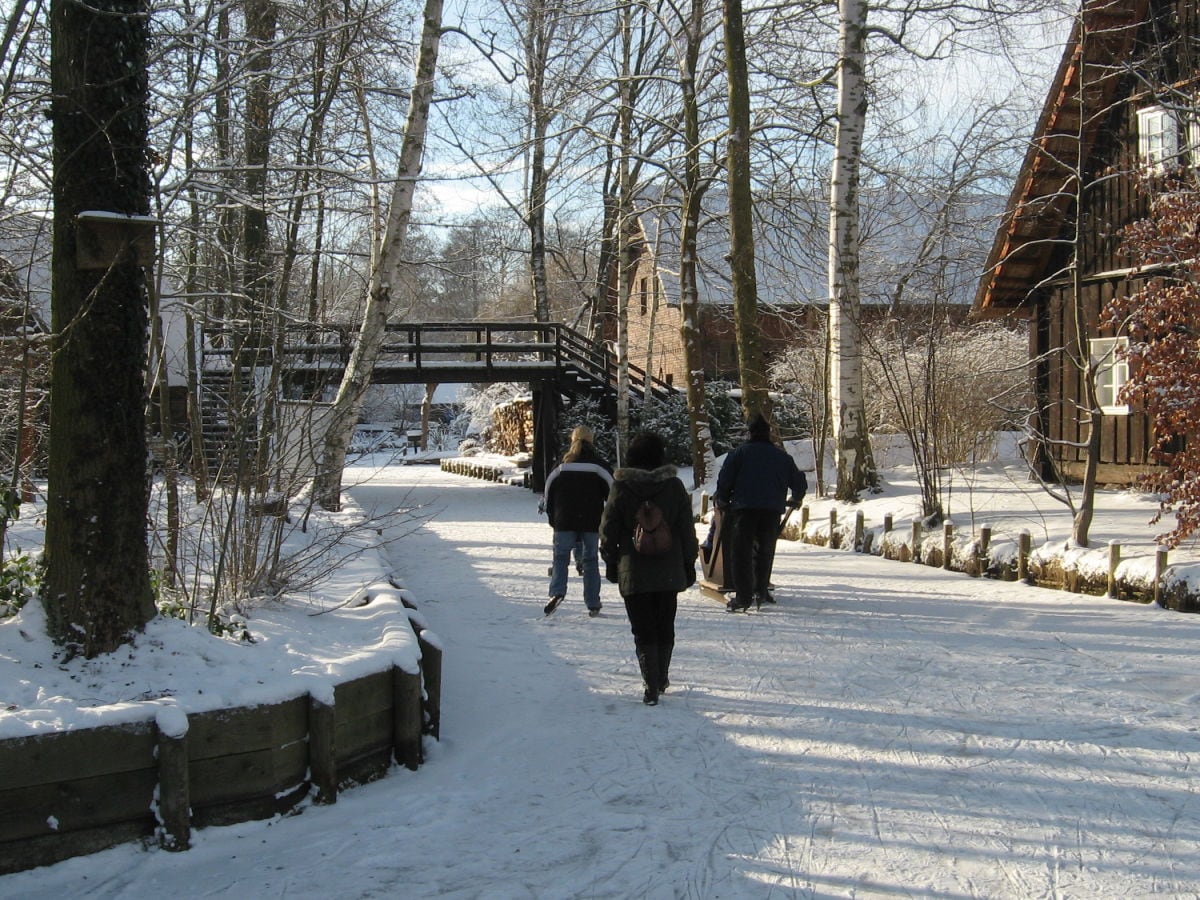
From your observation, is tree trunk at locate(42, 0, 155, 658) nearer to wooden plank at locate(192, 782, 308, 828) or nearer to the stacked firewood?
wooden plank at locate(192, 782, 308, 828)

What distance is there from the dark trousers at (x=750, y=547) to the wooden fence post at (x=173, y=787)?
5.92 m

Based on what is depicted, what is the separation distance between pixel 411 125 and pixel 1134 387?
8820 millimetres

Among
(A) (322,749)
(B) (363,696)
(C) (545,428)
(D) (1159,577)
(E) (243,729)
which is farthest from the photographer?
(C) (545,428)

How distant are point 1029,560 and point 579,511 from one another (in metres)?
4.78

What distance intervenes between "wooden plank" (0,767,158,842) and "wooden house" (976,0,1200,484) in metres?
13.3

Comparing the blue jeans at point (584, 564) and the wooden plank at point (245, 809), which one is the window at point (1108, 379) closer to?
the blue jeans at point (584, 564)

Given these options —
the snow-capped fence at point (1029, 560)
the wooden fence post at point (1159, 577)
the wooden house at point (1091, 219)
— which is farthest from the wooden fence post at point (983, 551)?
the wooden house at point (1091, 219)

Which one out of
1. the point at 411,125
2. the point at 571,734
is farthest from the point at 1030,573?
the point at 411,125

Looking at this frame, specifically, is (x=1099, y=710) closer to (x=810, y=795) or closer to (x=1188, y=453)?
(x=810, y=795)

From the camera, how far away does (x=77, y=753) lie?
183 inches

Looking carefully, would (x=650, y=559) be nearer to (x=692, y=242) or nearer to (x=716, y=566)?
(x=716, y=566)

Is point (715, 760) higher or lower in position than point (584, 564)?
lower

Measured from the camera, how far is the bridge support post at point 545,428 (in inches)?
1075

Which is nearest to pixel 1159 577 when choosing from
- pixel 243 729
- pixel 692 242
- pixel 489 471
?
pixel 243 729
